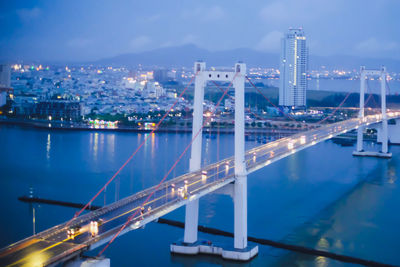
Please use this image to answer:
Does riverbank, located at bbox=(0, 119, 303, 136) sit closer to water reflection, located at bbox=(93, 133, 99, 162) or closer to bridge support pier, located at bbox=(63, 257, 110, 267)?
water reflection, located at bbox=(93, 133, 99, 162)

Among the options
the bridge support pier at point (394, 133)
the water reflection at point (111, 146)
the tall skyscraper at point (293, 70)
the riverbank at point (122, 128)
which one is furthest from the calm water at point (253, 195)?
the tall skyscraper at point (293, 70)

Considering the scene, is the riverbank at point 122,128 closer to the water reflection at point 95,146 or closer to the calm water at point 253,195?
the water reflection at point 95,146

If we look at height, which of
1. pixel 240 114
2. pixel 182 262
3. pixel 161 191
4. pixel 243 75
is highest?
pixel 243 75

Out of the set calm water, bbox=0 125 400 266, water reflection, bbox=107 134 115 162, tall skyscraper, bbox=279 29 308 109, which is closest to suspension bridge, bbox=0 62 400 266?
calm water, bbox=0 125 400 266

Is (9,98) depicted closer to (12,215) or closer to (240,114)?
(12,215)

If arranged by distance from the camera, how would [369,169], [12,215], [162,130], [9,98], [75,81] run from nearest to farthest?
[12,215]
[369,169]
[162,130]
[9,98]
[75,81]

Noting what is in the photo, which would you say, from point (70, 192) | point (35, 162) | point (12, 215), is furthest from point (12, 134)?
point (12, 215)

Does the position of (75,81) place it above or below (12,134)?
above
